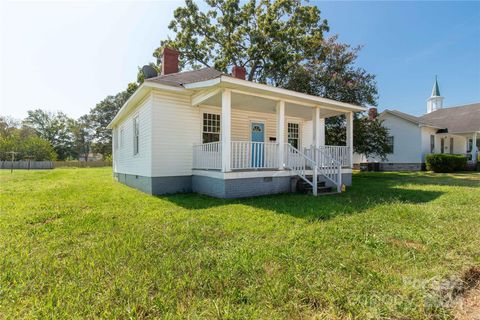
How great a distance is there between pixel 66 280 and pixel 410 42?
19969mm

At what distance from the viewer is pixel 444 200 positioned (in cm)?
635

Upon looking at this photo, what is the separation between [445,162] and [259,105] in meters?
16.7

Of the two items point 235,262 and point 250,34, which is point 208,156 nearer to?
point 235,262

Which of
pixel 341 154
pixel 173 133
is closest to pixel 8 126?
pixel 173 133

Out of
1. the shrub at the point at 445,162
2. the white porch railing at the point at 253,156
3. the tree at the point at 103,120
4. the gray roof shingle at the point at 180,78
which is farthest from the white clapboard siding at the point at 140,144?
the tree at the point at 103,120

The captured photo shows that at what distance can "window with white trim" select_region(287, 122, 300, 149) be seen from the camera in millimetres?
11844

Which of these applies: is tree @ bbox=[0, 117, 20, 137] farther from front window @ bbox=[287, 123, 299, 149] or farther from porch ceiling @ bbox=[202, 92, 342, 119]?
front window @ bbox=[287, 123, 299, 149]

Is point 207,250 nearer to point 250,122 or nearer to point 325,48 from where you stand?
point 250,122

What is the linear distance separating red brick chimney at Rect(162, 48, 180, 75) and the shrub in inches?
759

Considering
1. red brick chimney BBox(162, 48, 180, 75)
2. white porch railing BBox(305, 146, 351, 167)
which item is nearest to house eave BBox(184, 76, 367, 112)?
white porch railing BBox(305, 146, 351, 167)

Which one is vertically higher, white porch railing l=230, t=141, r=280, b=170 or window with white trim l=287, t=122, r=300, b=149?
window with white trim l=287, t=122, r=300, b=149

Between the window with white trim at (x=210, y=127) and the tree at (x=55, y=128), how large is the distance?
48.8 meters

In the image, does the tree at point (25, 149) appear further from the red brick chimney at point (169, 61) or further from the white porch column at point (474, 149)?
the white porch column at point (474, 149)

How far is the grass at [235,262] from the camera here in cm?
198
